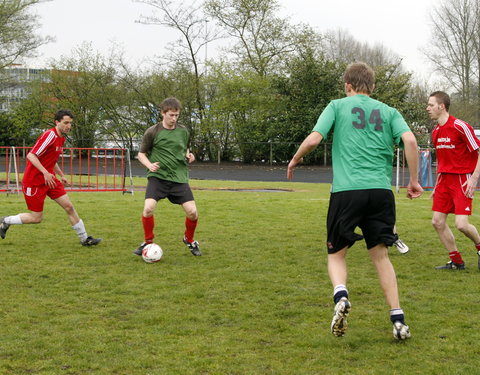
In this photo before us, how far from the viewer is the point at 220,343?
4.14 metres

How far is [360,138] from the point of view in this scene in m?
4.25

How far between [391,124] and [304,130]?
30.4 metres

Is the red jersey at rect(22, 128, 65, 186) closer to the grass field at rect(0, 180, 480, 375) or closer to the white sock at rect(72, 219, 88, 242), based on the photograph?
the white sock at rect(72, 219, 88, 242)

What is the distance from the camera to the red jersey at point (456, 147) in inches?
255

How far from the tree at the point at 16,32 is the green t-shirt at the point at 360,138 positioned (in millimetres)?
32517

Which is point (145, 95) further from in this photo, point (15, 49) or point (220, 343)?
point (220, 343)

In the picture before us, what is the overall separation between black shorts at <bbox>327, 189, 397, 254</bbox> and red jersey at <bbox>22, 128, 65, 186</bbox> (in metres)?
4.51

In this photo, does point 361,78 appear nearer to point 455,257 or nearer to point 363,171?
point 363,171

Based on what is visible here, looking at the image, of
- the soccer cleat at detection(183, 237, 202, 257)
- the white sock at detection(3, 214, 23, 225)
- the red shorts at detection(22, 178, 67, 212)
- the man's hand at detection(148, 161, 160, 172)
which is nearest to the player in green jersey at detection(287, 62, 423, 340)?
the man's hand at detection(148, 161, 160, 172)

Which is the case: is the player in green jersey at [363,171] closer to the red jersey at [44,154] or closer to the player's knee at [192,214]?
the player's knee at [192,214]

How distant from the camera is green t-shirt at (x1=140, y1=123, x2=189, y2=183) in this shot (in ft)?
24.1

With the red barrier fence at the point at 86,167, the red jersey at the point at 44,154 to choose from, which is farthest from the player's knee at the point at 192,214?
the red barrier fence at the point at 86,167

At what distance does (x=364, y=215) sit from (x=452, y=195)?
111 inches

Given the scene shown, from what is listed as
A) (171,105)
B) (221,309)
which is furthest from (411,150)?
(171,105)
